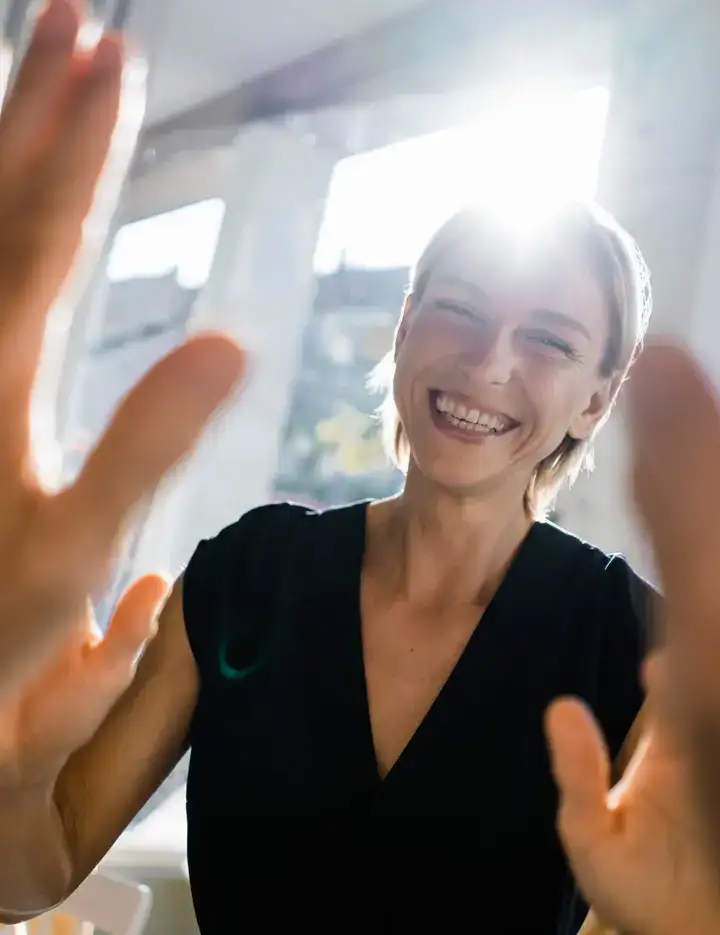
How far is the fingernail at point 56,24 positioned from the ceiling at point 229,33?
4.07ft

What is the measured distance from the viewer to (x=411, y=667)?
0.65 m

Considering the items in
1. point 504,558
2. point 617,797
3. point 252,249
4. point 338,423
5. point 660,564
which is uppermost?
point 660,564

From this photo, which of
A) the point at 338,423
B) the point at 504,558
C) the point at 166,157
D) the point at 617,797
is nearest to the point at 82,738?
the point at 617,797

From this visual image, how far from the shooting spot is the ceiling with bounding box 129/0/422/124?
1444mm

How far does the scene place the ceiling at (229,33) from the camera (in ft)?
4.74

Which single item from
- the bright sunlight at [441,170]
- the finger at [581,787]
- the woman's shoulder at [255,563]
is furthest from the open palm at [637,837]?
the bright sunlight at [441,170]

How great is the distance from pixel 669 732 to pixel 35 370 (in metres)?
0.26

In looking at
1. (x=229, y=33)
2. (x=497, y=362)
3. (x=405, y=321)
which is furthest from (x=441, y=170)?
(x=497, y=362)

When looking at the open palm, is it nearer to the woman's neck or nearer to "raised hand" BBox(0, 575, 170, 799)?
"raised hand" BBox(0, 575, 170, 799)

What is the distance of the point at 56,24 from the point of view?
0.96ft

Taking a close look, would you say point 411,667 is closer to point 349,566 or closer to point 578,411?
point 349,566

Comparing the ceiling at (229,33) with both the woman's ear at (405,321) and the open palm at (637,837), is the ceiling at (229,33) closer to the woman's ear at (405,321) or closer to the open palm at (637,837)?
the woman's ear at (405,321)

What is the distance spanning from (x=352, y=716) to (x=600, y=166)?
3.03ft

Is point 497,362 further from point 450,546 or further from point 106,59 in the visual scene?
point 106,59
